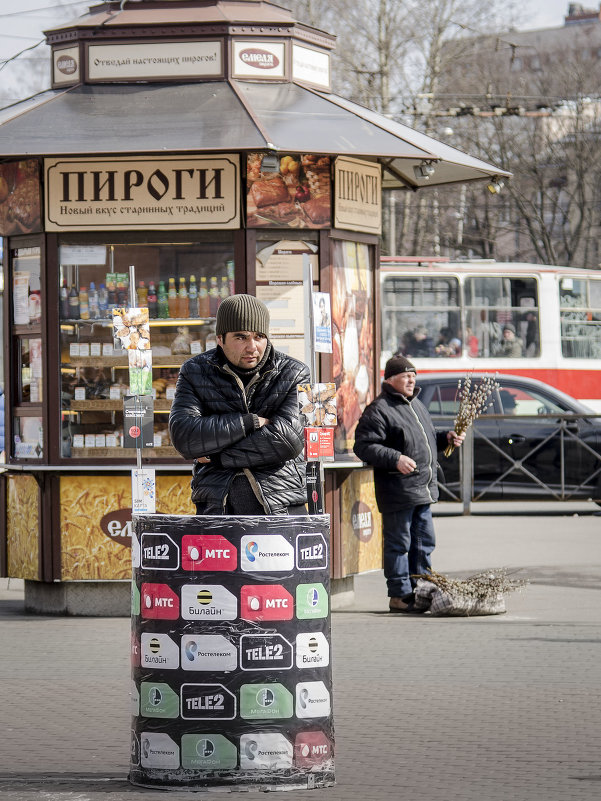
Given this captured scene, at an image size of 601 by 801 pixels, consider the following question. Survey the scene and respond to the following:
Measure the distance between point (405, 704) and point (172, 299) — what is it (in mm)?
4528

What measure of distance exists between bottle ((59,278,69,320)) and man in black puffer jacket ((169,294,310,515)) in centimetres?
473

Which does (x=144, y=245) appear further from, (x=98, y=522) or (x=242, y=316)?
(x=242, y=316)

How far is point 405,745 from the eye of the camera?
679 centimetres

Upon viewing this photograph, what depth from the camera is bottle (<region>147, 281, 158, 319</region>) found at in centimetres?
1136

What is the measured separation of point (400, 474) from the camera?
11047mm

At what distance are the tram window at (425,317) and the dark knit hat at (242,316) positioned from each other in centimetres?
2059

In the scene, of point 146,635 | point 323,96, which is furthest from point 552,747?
point 323,96

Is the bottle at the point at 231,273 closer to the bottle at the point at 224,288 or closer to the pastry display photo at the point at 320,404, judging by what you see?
the bottle at the point at 224,288

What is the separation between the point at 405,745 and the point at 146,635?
1474 mm

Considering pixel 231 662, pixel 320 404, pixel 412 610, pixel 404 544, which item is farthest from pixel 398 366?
pixel 231 662

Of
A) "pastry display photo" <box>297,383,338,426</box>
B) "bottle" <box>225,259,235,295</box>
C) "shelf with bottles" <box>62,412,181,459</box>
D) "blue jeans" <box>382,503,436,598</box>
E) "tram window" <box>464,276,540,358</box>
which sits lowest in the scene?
"blue jeans" <box>382,503,436,598</box>

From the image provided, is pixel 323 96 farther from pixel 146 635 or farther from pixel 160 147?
pixel 146 635

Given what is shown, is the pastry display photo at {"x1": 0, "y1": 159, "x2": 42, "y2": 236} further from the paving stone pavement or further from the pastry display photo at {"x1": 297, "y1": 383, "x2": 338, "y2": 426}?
the paving stone pavement

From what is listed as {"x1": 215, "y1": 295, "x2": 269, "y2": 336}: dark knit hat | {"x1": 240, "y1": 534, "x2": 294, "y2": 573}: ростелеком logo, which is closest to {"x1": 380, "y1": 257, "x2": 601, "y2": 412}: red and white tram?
{"x1": 215, "y1": 295, "x2": 269, "y2": 336}: dark knit hat
